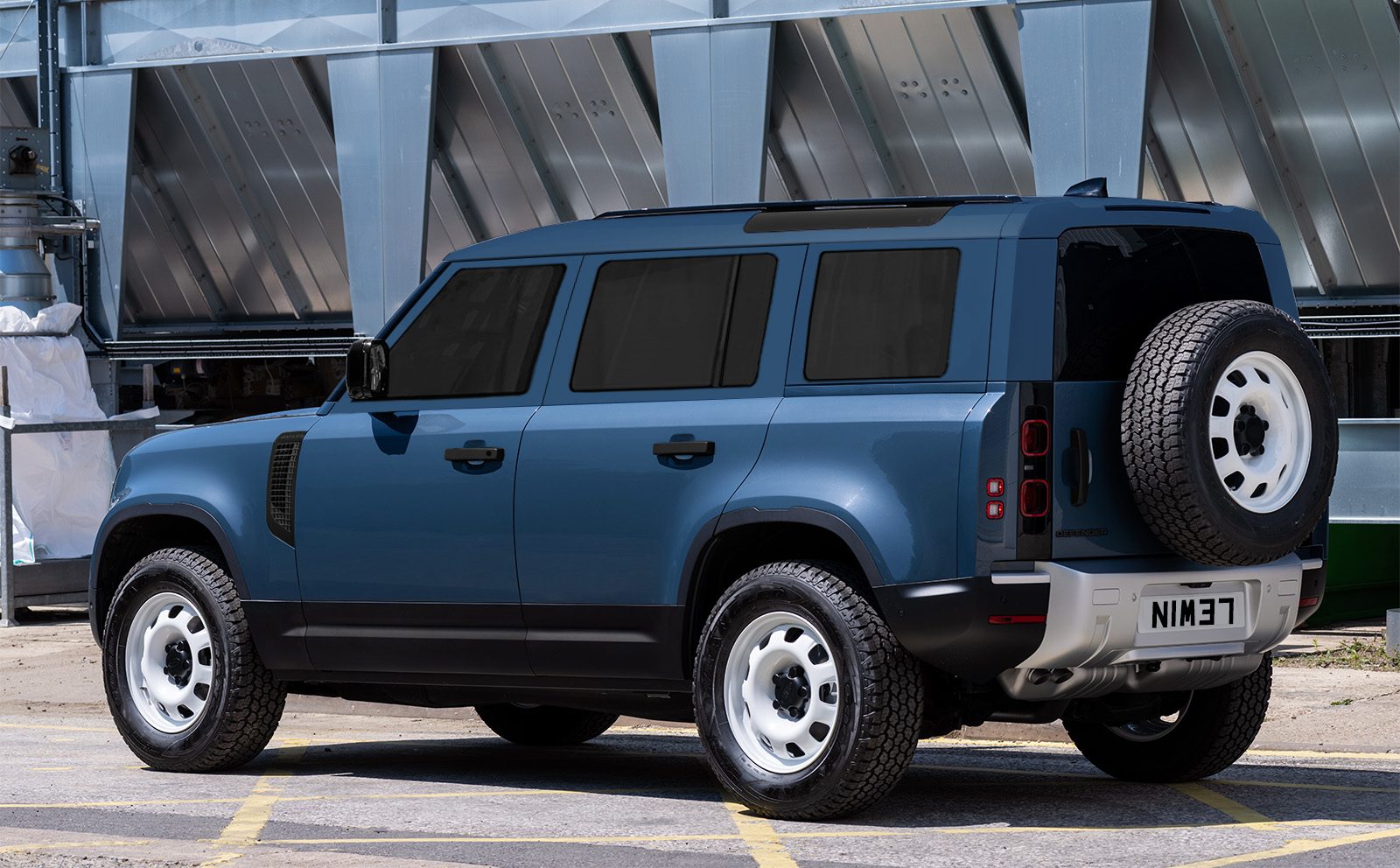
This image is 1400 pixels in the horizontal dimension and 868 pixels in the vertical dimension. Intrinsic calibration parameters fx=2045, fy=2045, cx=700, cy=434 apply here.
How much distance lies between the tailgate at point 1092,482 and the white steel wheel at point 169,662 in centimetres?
366

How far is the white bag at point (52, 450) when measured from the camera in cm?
1511

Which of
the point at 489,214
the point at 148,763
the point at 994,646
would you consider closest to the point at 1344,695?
the point at 994,646

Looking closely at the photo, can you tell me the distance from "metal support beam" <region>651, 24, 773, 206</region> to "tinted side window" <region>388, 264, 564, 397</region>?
6536 mm

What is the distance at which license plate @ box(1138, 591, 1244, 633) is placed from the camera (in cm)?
646

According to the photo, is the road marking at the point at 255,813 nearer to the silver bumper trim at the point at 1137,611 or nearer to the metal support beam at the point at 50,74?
the silver bumper trim at the point at 1137,611

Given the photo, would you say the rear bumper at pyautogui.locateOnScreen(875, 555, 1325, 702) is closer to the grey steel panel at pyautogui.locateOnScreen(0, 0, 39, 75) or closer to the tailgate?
the tailgate

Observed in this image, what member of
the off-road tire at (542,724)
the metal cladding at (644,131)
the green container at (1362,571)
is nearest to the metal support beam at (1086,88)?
the metal cladding at (644,131)

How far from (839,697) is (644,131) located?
9794 millimetres

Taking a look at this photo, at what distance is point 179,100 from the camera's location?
17.3 meters

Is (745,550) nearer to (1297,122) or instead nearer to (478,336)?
(478,336)

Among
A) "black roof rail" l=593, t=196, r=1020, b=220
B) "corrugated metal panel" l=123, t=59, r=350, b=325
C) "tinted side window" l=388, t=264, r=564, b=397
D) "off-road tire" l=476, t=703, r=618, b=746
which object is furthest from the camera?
"corrugated metal panel" l=123, t=59, r=350, b=325

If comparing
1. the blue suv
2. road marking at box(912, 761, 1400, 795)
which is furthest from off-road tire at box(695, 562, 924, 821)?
road marking at box(912, 761, 1400, 795)

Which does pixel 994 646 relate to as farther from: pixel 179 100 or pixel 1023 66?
pixel 179 100

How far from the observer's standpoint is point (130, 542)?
28.5 ft
